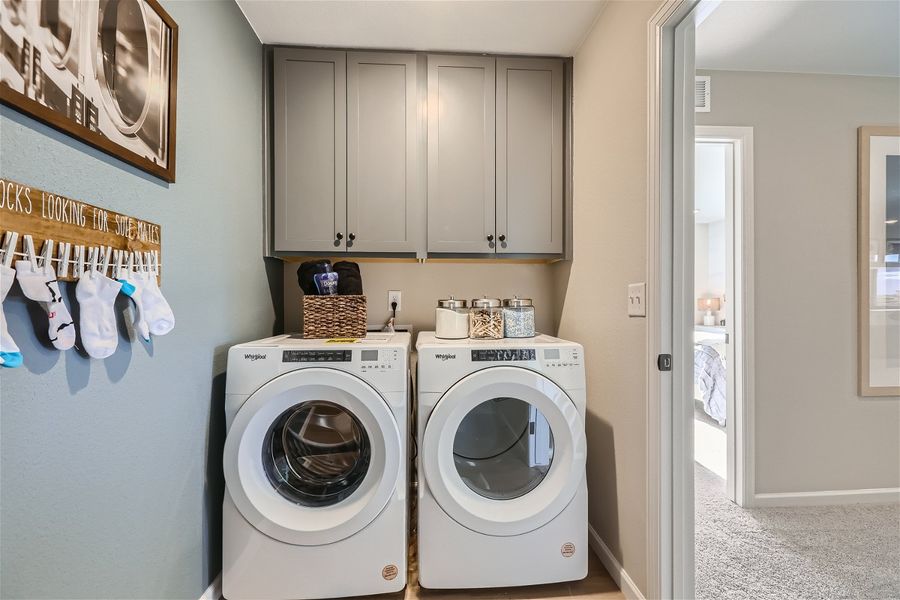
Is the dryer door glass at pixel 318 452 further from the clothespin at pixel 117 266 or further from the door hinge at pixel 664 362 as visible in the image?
the door hinge at pixel 664 362

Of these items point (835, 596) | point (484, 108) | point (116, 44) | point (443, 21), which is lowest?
point (835, 596)

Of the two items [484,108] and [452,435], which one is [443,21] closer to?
[484,108]

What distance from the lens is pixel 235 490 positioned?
1.43 meters

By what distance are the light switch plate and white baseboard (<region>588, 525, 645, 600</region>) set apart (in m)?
0.99

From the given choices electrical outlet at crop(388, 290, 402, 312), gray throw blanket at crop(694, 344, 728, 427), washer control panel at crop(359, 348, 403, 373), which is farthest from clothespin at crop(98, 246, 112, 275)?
gray throw blanket at crop(694, 344, 728, 427)

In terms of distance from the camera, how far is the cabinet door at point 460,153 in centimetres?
203

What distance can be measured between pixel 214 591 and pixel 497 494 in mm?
1106

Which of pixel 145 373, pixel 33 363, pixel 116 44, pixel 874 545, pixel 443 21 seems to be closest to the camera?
pixel 33 363

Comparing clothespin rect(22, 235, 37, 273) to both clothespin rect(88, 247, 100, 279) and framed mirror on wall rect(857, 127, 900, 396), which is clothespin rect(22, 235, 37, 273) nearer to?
clothespin rect(88, 247, 100, 279)

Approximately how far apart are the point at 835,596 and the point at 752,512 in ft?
1.95

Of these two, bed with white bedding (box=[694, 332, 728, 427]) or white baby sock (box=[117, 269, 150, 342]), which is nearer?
white baby sock (box=[117, 269, 150, 342])

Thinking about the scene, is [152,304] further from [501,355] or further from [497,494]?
[497,494]

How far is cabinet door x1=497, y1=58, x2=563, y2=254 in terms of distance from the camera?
2059 mm

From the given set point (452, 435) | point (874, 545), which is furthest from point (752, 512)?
point (452, 435)
